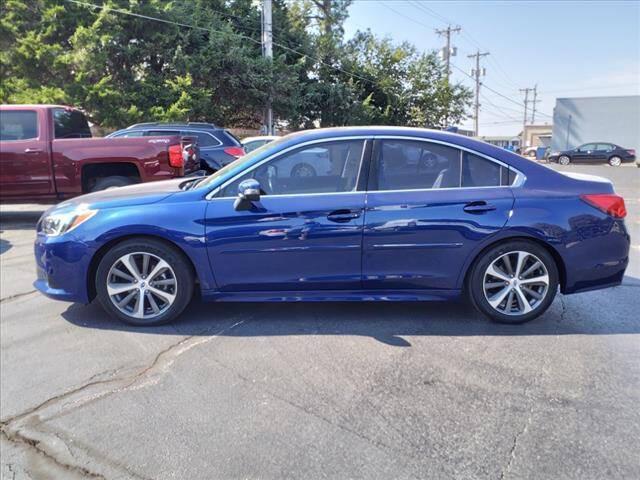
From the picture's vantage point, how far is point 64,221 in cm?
420

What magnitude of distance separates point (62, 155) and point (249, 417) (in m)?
6.92

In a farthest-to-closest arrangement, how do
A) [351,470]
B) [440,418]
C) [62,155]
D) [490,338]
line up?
[62,155], [490,338], [440,418], [351,470]

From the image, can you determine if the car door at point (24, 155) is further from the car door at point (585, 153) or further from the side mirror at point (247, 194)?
the car door at point (585, 153)

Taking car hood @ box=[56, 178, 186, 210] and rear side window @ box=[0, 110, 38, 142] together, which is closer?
car hood @ box=[56, 178, 186, 210]

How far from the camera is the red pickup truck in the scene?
7.95 metres

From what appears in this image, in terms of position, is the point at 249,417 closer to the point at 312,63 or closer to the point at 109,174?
the point at 109,174

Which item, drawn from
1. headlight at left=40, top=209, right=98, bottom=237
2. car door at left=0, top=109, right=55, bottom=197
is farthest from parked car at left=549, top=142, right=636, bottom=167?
headlight at left=40, top=209, right=98, bottom=237

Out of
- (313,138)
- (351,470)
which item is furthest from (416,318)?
(351,470)

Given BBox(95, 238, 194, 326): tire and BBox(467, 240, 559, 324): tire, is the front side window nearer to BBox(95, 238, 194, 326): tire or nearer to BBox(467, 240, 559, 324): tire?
BBox(95, 238, 194, 326): tire

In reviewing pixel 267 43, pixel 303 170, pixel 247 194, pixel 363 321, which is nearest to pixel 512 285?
pixel 363 321

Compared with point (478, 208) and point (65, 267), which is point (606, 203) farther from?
point (65, 267)

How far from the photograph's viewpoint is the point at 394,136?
4.20 metres

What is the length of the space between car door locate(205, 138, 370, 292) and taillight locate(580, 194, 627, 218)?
1.87m

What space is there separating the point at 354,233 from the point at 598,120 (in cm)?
4092
